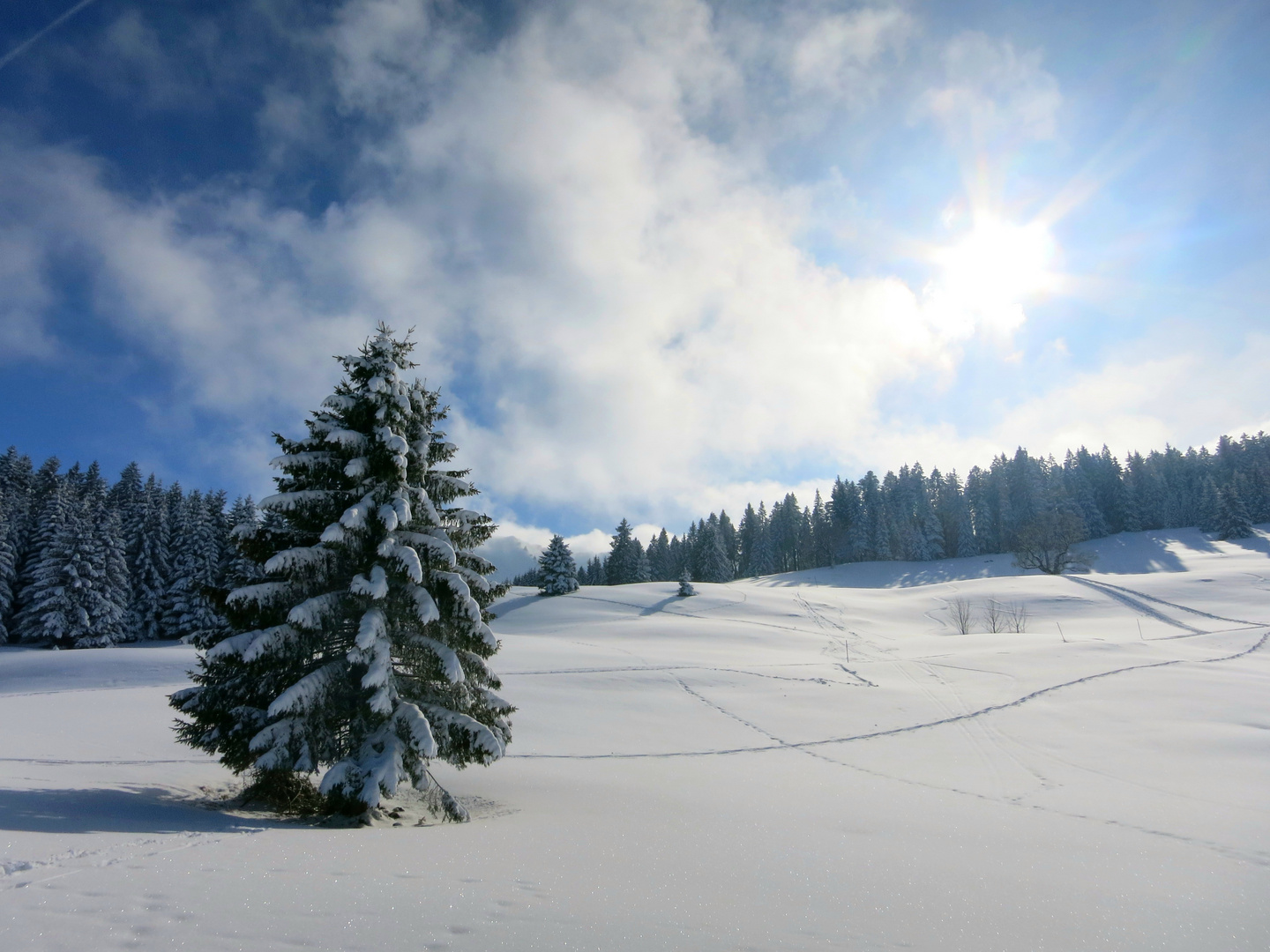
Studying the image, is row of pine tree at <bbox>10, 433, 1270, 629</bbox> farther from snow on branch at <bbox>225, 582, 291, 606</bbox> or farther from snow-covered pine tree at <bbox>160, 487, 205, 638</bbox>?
snow on branch at <bbox>225, 582, 291, 606</bbox>

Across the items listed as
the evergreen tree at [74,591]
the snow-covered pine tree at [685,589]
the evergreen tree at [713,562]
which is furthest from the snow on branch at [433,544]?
the evergreen tree at [713,562]

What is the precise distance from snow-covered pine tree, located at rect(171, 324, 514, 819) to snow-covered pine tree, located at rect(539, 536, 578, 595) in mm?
42345

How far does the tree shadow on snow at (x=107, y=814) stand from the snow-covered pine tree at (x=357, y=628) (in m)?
0.84

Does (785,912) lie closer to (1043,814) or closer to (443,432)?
(1043,814)

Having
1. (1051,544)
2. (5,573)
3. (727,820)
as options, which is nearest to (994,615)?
(1051,544)

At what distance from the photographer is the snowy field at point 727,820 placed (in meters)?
4.69

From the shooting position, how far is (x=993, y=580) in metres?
51.8

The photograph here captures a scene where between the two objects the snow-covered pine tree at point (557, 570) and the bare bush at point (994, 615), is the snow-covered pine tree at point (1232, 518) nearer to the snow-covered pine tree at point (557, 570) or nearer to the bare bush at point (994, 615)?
the bare bush at point (994, 615)

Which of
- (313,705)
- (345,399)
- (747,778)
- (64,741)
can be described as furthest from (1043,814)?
(64,741)

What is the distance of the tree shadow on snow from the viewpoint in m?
6.67

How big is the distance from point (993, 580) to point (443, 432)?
180 ft

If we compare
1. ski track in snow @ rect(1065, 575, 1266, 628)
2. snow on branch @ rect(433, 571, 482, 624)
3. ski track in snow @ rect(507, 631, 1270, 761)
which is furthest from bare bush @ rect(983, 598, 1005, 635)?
snow on branch @ rect(433, 571, 482, 624)

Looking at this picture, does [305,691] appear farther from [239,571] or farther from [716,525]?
[716,525]

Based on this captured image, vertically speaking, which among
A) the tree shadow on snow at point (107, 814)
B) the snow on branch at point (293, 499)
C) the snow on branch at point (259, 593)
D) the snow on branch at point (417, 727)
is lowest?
the tree shadow on snow at point (107, 814)
